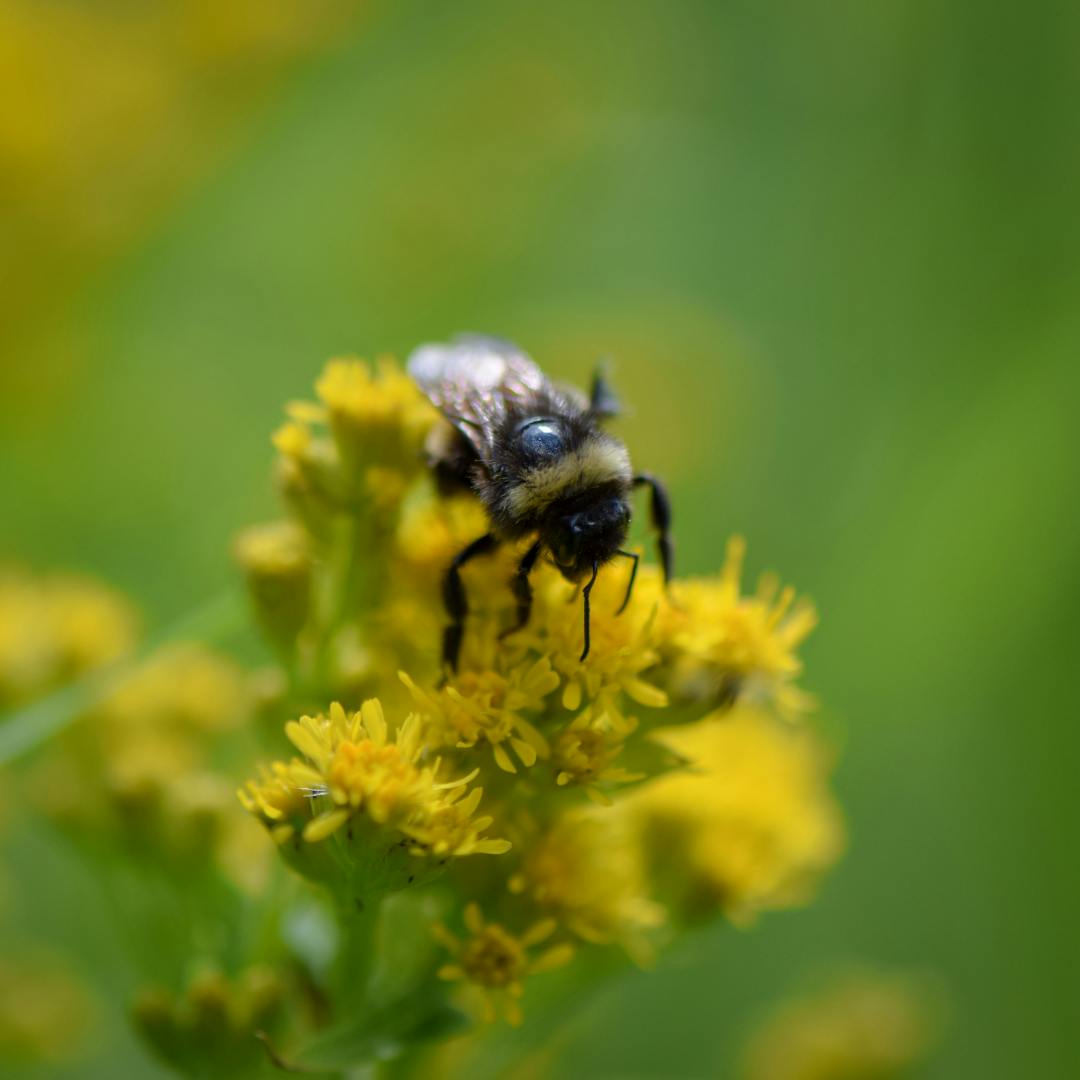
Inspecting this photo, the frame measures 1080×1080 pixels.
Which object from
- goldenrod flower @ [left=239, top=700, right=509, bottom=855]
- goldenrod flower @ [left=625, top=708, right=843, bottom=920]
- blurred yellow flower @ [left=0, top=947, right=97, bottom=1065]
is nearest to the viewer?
goldenrod flower @ [left=239, top=700, right=509, bottom=855]

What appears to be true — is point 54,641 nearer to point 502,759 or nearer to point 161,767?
point 161,767

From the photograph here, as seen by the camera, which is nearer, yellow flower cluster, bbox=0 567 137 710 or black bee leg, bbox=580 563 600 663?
black bee leg, bbox=580 563 600 663

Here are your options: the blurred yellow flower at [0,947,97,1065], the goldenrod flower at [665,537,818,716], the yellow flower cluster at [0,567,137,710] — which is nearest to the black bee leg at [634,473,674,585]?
the goldenrod flower at [665,537,818,716]

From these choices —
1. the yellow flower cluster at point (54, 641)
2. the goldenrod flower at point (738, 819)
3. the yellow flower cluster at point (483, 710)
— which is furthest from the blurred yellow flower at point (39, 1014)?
the goldenrod flower at point (738, 819)

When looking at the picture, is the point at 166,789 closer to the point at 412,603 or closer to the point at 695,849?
the point at 412,603

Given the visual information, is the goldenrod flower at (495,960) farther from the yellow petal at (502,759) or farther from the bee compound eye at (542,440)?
the bee compound eye at (542,440)

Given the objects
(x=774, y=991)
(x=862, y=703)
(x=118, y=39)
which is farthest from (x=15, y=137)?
(x=774, y=991)

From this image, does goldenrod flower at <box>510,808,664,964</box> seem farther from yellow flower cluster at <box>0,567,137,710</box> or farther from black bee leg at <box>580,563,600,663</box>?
yellow flower cluster at <box>0,567,137,710</box>
